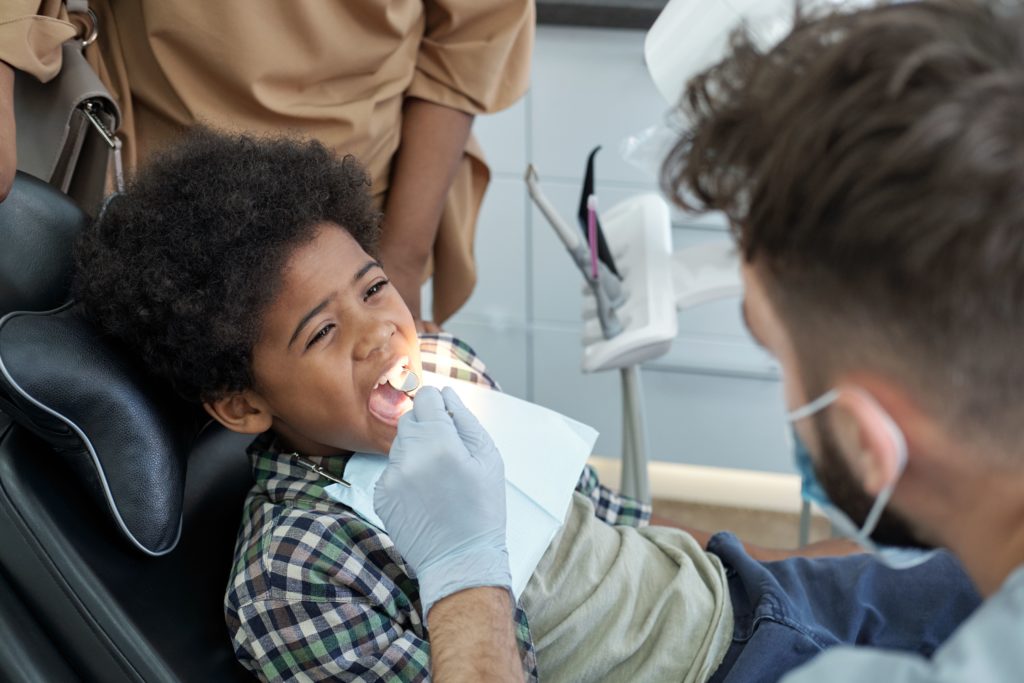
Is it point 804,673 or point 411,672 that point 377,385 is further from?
point 804,673

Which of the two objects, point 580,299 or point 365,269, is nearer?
point 365,269

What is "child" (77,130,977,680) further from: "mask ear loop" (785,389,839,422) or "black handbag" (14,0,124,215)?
"mask ear loop" (785,389,839,422)

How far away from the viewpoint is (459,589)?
1.06m

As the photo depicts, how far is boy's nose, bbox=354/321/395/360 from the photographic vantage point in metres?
1.19

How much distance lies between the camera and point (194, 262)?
118 centimetres

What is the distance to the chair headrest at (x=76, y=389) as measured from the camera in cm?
108

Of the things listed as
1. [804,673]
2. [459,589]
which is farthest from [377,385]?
[804,673]

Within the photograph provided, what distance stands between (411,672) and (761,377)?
1.45 meters

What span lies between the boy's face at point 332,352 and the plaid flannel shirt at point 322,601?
93mm

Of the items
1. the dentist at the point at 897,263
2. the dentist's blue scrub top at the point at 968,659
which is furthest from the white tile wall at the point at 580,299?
the dentist's blue scrub top at the point at 968,659

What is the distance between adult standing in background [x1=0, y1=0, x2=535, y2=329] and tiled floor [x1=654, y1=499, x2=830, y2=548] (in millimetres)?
1054

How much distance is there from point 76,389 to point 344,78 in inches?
24.7

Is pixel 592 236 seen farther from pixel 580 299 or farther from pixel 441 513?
pixel 580 299

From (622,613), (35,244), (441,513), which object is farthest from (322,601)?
(35,244)
